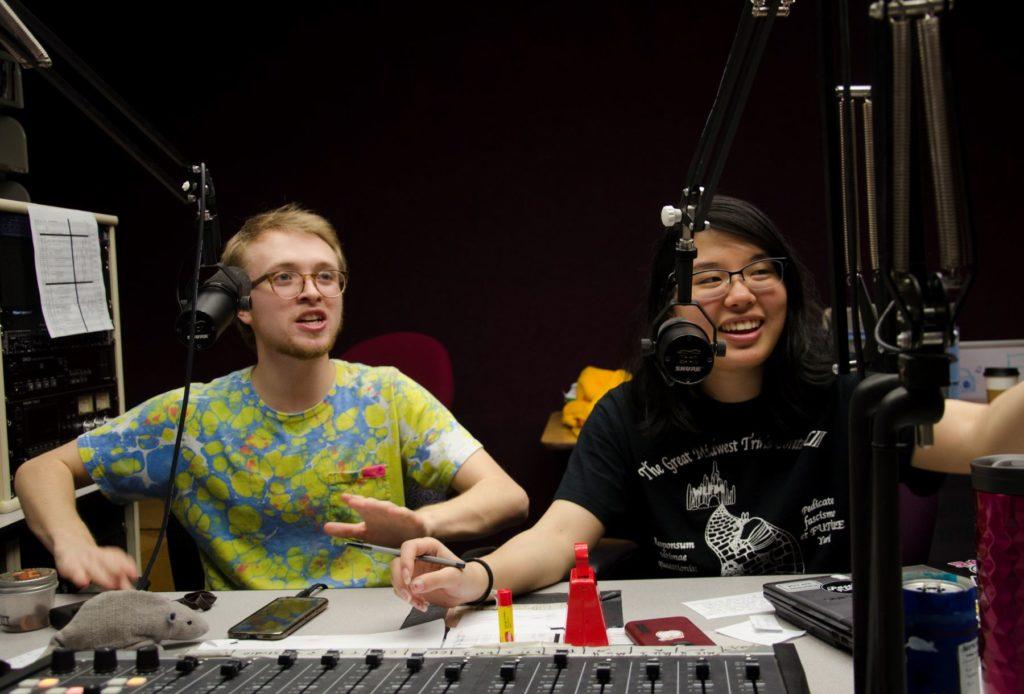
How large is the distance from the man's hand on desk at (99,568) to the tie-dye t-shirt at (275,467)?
38cm

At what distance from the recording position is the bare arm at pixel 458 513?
4.94ft

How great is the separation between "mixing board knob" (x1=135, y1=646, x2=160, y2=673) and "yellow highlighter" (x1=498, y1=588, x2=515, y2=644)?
1.43 feet

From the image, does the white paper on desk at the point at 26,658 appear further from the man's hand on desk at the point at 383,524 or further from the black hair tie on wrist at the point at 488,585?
the black hair tie on wrist at the point at 488,585

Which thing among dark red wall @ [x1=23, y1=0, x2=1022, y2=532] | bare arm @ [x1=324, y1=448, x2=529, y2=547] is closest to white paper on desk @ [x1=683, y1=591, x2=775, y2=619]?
bare arm @ [x1=324, y1=448, x2=529, y2=547]

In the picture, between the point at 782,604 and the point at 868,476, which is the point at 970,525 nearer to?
the point at 782,604

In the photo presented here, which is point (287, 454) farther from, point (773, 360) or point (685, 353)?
point (685, 353)

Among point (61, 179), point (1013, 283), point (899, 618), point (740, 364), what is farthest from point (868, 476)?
point (61, 179)

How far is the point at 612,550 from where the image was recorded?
1803 millimetres

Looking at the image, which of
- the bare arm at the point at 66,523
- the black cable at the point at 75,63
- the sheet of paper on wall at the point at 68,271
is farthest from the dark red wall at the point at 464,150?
the black cable at the point at 75,63

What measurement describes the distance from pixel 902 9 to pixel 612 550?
138 centimetres

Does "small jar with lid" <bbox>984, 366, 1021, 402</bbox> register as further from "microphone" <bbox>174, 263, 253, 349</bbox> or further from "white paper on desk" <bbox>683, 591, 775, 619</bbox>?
"microphone" <bbox>174, 263, 253, 349</bbox>

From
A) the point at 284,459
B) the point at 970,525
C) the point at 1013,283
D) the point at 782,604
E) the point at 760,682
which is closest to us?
the point at 760,682

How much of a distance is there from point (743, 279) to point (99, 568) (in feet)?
4.01

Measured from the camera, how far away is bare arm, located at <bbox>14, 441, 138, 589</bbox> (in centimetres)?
149
